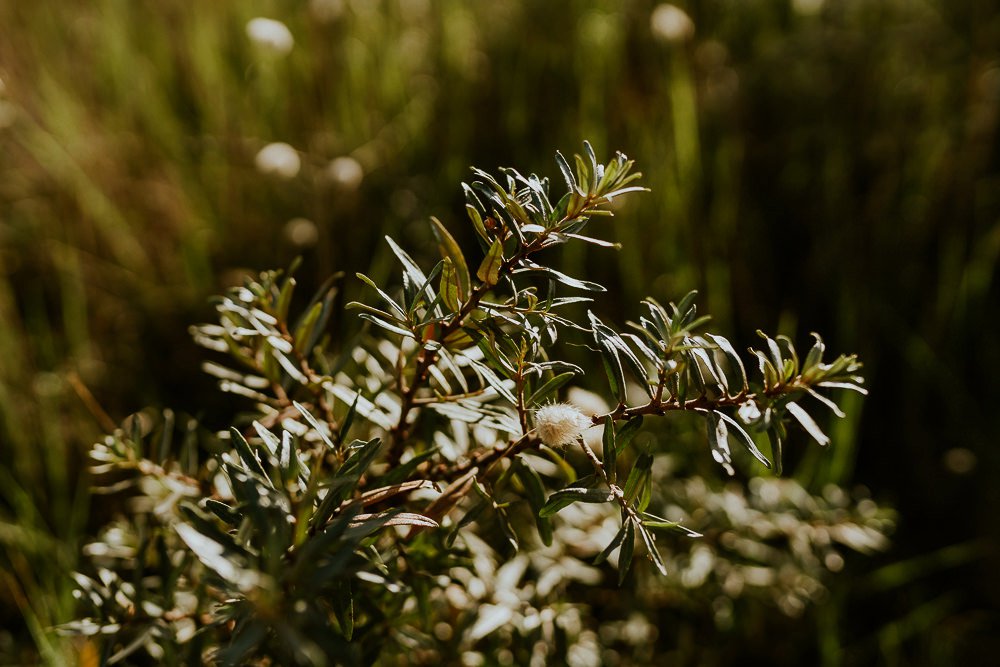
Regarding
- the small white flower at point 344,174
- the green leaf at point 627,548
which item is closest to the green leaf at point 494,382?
the green leaf at point 627,548

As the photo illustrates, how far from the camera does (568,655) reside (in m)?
0.84

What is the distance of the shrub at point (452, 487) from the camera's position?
0.48 metres

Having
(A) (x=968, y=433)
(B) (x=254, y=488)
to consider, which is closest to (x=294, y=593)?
(B) (x=254, y=488)

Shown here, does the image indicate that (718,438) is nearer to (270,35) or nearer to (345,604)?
(345,604)

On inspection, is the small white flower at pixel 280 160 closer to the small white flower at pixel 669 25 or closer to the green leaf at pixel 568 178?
the small white flower at pixel 669 25

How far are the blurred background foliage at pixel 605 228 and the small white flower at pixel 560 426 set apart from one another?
0.62 m

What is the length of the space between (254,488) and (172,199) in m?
1.47

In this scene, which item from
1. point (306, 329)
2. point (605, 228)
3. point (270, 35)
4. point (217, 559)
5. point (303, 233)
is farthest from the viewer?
point (605, 228)

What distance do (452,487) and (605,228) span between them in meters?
1.08

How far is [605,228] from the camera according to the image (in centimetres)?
156

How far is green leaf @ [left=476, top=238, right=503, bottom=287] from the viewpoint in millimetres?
511

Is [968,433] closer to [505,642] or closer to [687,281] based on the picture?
[687,281]

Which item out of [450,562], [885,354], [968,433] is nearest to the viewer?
[450,562]

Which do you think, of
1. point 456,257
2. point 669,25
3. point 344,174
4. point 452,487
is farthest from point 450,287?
point 669,25
